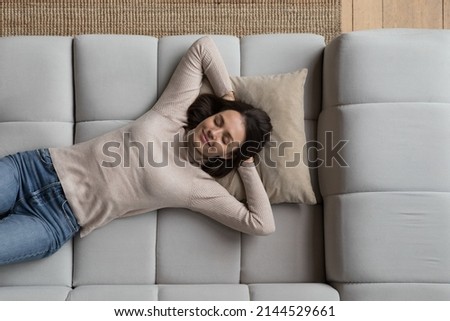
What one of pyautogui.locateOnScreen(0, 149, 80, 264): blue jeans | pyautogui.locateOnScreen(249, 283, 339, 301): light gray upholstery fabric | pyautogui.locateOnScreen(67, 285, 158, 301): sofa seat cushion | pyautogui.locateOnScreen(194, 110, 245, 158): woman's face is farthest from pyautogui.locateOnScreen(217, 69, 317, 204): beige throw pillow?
pyautogui.locateOnScreen(0, 149, 80, 264): blue jeans

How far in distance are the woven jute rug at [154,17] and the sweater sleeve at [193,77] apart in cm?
44

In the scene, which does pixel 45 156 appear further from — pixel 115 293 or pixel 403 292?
pixel 403 292

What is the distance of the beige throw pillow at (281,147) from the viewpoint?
5.92ft

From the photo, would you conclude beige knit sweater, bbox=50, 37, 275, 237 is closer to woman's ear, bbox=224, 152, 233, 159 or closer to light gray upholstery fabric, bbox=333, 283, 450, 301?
woman's ear, bbox=224, 152, 233, 159

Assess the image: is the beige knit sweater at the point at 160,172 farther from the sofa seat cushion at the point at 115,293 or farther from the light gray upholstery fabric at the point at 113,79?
the sofa seat cushion at the point at 115,293

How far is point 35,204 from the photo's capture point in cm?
176

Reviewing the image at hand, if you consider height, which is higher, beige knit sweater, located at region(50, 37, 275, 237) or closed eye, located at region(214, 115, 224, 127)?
closed eye, located at region(214, 115, 224, 127)

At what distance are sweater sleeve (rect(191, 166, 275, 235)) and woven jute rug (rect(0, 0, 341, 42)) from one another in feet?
2.52

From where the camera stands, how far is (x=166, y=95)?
1.83m

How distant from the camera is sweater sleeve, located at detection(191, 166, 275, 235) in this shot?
Answer: 176 centimetres

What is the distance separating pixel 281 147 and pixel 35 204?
0.89 metres

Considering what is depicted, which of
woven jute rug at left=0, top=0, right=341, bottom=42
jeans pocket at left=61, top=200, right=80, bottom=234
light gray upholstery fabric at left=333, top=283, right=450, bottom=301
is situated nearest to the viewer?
light gray upholstery fabric at left=333, top=283, right=450, bottom=301

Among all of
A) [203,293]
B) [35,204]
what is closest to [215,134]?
[203,293]
